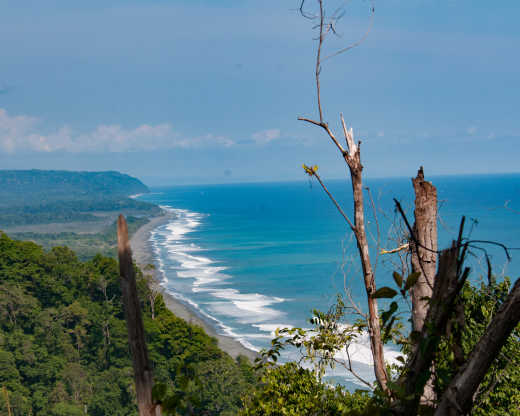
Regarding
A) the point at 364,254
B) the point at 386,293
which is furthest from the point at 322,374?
the point at 386,293

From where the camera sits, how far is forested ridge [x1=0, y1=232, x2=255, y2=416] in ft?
81.1

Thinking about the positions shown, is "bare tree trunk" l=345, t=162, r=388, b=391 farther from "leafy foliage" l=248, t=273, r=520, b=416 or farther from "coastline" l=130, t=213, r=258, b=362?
"coastline" l=130, t=213, r=258, b=362

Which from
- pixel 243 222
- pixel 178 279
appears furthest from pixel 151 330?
pixel 243 222

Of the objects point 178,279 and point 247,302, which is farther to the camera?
point 178,279

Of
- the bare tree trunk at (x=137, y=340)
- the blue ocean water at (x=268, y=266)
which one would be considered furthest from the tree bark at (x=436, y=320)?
the blue ocean water at (x=268, y=266)

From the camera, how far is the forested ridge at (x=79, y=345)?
24.7 m

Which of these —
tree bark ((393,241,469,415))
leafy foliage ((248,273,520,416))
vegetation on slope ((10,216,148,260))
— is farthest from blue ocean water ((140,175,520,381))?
vegetation on slope ((10,216,148,260))

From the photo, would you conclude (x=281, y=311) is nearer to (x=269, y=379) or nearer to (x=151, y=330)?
(x=151, y=330)

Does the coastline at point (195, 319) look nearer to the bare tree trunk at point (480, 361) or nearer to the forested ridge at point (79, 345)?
the forested ridge at point (79, 345)

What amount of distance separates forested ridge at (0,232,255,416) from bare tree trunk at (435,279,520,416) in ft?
70.2

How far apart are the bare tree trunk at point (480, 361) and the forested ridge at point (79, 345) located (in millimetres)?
21385

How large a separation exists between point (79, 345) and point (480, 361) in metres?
33.5

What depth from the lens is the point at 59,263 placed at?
3859cm

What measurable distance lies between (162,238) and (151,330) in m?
50.4
